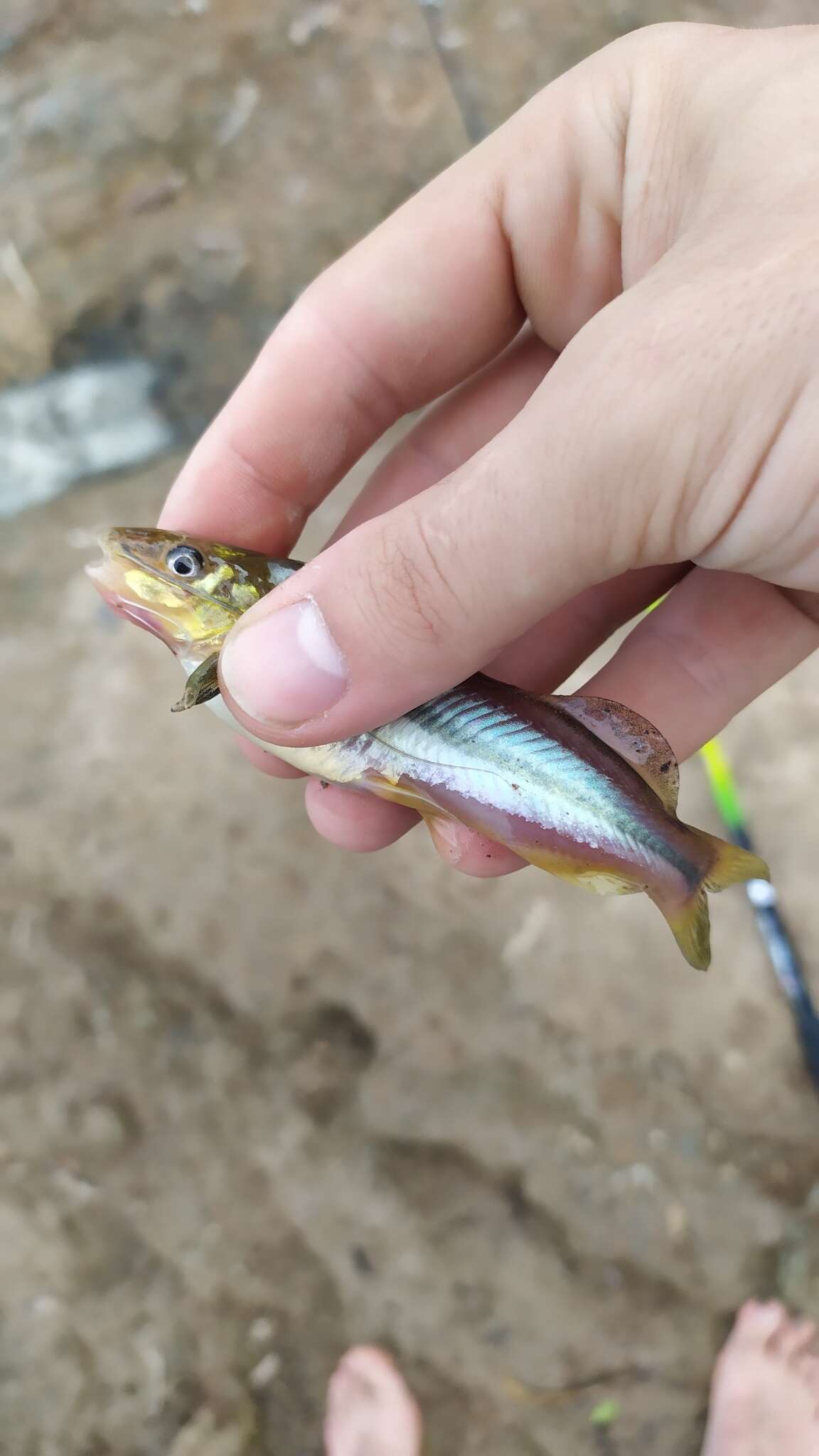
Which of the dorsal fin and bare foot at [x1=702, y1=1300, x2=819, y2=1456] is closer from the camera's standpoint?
the dorsal fin

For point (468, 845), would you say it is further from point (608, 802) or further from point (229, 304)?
point (229, 304)

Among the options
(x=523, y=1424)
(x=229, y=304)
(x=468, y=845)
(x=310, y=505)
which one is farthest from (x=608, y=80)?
(x=523, y=1424)

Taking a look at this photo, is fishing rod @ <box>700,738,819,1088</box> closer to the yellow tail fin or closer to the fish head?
the yellow tail fin

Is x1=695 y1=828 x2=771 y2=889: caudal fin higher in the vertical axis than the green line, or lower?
higher

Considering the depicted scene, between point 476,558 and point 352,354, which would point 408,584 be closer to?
point 476,558

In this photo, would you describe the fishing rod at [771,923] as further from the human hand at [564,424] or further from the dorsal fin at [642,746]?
the dorsal fin at [642,746]

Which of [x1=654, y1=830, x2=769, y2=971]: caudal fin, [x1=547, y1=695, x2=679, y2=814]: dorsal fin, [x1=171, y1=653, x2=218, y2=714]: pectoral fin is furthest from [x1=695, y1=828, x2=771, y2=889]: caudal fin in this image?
[x1=171, y1=653, x2=218, y2=714]: pectoral fin

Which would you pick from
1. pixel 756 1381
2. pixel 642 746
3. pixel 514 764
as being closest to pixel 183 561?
pixel 514 764
